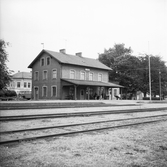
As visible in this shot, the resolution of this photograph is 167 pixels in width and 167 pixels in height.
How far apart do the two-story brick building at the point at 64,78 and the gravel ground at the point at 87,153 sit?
23.3m

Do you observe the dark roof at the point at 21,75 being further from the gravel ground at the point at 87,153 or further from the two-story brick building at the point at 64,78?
the gravel ground at the point at 87,153

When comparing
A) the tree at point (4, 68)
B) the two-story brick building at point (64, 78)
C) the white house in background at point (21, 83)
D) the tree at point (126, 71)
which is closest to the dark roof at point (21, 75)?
the white house in background at point (21, 83)

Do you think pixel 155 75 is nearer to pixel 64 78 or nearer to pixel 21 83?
pixel 64 78

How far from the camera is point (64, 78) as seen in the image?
102ft

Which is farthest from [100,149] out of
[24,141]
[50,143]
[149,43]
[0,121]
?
[149,43]

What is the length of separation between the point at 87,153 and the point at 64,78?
88.6 ft

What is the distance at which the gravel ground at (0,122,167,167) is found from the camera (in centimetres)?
366

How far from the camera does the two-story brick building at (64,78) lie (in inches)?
1211

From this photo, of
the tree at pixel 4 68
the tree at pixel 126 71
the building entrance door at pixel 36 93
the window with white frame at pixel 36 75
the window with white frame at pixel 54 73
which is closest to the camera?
the tree at pixel 4 68

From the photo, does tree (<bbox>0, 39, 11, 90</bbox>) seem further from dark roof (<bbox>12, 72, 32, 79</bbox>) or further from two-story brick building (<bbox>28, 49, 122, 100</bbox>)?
dark roof (<bbox>12, 72, 32, 79</bbox>)

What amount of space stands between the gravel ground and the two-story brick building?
23.3 m

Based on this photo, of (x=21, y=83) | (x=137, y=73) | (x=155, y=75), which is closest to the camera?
(x=155, y=75)

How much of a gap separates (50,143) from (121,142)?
75.0 inches

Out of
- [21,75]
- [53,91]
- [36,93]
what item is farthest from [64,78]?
[21,75]
